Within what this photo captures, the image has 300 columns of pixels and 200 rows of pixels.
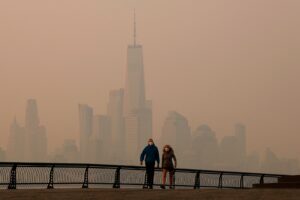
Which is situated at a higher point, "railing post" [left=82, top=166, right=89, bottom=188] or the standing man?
the standing man

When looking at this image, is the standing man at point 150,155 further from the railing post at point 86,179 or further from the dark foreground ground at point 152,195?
the dark foreground ground at point 152,195

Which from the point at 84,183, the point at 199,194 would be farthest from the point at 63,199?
the point at 84,183

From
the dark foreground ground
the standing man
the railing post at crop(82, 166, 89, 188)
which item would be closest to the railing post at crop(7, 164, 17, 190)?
the railing post at crop(82, 166, 89, 188)

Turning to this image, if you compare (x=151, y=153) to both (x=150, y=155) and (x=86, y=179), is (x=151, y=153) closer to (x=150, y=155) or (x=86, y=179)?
(x=150, y=155)

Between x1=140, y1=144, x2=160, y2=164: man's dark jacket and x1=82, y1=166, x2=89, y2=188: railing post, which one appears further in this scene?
x1=82, y1=166, x2=89, y2=188: railing post

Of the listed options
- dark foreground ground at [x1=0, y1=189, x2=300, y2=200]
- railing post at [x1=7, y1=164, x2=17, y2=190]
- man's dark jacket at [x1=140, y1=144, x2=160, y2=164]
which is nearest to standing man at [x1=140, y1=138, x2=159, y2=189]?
man's dark jacket at [x1=140, y1=144, x2=160, y2=164]

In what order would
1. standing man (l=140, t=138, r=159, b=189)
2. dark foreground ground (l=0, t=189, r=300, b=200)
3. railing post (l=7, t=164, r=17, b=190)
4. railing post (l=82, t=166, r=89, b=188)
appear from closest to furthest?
dark foreground ground (l=0, t=189, r=300, b=200) → railing post (l=7, t=164, r=17, b=190) → standing man (l=140, t=138, r=159, b=189) → railing post (l=82, t=166, r=89, b=188)

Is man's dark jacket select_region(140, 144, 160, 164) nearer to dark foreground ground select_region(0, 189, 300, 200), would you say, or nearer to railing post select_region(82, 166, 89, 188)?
railing post select_region(82, 166, 89, 188)

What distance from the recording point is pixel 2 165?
2850 cm

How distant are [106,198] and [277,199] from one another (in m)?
4.87

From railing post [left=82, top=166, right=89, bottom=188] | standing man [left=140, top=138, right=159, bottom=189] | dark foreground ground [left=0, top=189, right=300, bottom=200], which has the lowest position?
dark foreground ground [left=0, top=189, right=300, bottom=200]

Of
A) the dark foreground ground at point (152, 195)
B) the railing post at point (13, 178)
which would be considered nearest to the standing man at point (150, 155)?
the dark foreground ground at point (152, 195)

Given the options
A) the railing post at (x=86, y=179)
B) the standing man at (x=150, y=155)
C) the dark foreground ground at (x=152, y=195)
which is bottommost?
the dark foreground ground at (x=152, y=195)

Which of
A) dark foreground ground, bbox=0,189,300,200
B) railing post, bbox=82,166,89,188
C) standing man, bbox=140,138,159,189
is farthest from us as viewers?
railing post, bbox=82,166,89,188
